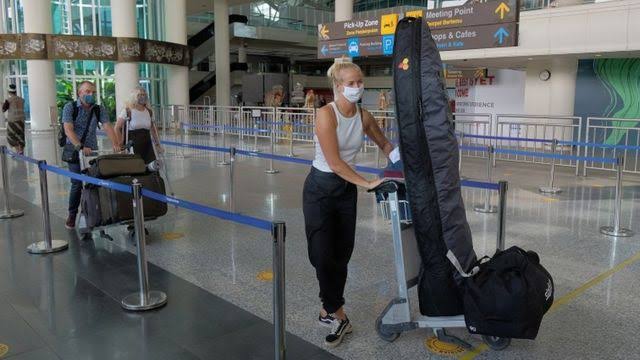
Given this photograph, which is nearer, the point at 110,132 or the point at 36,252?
the point at 36,252

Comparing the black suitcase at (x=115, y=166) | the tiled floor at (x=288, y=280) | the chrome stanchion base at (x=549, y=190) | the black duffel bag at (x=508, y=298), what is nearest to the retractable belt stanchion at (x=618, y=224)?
the tiled floor at (x=288, y=280)

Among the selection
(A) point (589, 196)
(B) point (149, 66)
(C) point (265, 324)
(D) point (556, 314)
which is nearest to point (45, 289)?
(C) point (265, 324)

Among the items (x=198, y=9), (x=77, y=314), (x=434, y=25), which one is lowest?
(x=77, y=314)

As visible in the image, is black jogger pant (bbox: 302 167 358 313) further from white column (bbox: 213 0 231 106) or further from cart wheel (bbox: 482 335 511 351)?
Answer: white column (bbox: 213 0 231 106)

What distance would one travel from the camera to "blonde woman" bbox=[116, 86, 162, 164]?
698cm

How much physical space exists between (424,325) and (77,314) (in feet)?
8.55

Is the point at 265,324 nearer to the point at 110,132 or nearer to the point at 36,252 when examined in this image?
the point at 36,252

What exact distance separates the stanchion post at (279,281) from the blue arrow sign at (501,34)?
9.52m

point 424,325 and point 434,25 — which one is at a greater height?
point 434,25

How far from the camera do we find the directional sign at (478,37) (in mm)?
10852

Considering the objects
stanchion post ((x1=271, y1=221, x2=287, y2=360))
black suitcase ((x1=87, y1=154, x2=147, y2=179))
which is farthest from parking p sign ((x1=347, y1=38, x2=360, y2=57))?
stanchion post ((x1=271, y1=221, x2=287, y2=360))

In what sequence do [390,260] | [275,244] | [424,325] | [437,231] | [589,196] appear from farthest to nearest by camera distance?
[589,196] → [390,260] → [424,325] → [437,231] → [275,244]

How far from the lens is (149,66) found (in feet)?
94.5

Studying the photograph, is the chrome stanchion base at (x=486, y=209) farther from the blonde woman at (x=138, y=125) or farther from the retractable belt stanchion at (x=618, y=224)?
the blonde woman at (x=138, y=125)
